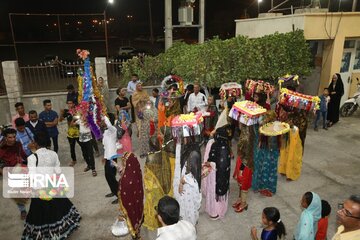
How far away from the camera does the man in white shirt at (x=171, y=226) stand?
288cm

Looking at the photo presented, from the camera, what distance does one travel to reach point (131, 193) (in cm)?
436

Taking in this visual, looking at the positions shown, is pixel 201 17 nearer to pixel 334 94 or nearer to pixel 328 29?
pixel 328 29

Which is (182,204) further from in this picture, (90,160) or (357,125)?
(357,125)

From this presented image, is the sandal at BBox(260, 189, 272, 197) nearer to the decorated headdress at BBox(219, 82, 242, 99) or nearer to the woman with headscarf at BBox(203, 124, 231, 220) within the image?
the woman with headscarf at BBox(203, 124, 231, 220)

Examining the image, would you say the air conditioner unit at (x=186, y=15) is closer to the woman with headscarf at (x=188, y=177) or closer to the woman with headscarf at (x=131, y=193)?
the woman with headscarf at (x=188, y=177)

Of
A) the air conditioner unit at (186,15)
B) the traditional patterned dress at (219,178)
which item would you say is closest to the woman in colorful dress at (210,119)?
the traditional patterned dress at (219,178)

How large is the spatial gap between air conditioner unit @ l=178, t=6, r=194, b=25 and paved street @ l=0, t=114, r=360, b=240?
6.65 meters

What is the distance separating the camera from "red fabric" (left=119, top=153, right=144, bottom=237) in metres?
4.26

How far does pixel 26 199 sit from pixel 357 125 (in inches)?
381

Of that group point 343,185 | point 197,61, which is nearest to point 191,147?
point 343,185

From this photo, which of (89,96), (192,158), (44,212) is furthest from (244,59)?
(44,212)

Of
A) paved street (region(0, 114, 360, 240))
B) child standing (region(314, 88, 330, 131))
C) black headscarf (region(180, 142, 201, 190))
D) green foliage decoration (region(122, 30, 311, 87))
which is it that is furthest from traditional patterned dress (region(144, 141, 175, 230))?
child standing (region(314, 88, 330, 131))

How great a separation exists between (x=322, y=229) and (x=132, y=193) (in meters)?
2.67

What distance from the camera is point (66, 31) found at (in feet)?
87.0
